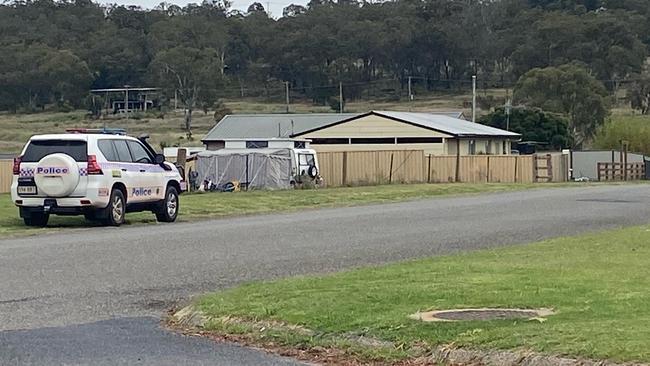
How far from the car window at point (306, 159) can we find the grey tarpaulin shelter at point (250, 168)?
1.11 metres

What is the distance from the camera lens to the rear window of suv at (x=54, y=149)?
21.7 m

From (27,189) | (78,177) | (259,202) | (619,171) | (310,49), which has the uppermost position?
(310,49)

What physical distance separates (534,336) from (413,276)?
14.0 feet

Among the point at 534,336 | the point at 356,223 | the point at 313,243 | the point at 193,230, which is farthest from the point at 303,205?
the point at 534,336

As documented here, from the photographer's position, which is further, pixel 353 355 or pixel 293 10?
pixel 293 10

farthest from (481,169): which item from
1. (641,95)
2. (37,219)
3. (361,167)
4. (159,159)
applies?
(641,95)

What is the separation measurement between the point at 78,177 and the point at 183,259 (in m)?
6.27

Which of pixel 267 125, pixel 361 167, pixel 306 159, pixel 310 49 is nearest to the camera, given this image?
pixel 306 159

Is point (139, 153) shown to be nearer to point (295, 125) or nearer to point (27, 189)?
point (27, 189)

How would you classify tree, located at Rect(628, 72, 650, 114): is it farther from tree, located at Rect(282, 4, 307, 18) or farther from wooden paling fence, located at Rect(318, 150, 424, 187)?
wooden paling fence, located at Rect(318, 150, 424, 187)

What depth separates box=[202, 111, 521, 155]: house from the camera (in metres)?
57.4

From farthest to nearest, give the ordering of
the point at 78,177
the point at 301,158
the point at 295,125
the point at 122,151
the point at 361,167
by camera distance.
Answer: the point at 295,125 < the point at 361,167 < the point at 301,158 < the point at 122,151 < the point at 78,177

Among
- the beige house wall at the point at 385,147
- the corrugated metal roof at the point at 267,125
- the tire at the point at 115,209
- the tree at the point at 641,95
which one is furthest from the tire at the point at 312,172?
the tree at the point at 641,95

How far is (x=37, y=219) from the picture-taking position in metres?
22.6
